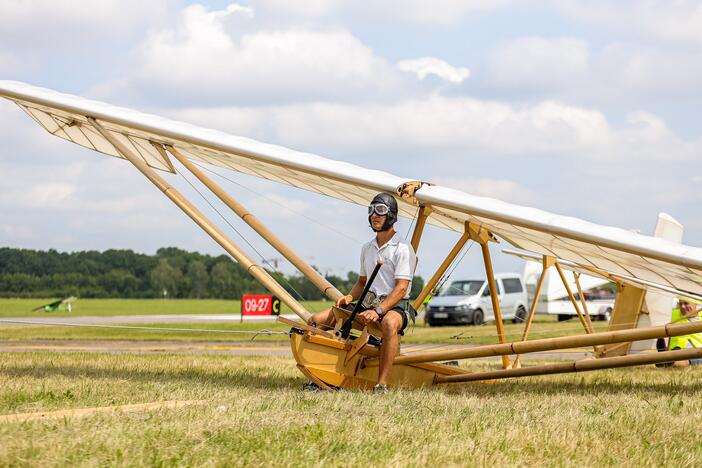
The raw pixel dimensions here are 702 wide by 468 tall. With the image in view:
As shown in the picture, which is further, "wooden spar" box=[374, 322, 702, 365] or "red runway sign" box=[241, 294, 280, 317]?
"red runway sign" box=[241, 294, 280, 317]

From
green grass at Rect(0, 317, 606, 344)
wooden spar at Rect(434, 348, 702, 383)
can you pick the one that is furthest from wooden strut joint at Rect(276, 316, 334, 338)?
green grass at Rect(0, 317, 606, 344)

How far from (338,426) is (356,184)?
389 centimetres

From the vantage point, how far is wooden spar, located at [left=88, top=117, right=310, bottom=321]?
33.4 ft

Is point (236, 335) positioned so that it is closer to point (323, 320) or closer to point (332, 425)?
point (323, 320)

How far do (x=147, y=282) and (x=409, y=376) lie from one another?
322ft

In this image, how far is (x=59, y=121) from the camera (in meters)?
13.3

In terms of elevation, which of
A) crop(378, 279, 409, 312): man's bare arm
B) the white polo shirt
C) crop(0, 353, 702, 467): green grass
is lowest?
crop(0, 353, 702, 467): green grass

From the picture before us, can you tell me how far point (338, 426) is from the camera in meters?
6.58

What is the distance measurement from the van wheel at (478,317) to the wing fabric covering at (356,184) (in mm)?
28453

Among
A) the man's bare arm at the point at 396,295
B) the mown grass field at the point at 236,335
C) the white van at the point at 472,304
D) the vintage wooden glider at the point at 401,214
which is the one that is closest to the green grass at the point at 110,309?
the white van at the point at 472,304

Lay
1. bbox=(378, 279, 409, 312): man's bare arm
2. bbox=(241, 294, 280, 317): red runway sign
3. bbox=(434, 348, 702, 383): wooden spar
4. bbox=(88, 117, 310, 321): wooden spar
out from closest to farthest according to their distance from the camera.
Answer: bbox=(378, 279, 409, 312): man's bare arm → bbox=(434, 348, 702, 383): wooden spar → bbox=(88, 117, 310, 321): wooden spar → bbox=(241, 294, 280, 317): red runway sign

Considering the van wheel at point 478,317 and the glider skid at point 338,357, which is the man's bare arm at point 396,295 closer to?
the glider skid at point 338,357

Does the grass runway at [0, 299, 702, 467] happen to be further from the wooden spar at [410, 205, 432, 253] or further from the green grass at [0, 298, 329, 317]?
the green grass at [0, 298, 329, 317]

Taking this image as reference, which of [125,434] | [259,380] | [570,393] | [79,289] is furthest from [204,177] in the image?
[79,289]
